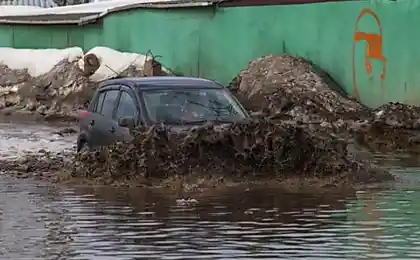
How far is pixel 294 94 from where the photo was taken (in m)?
24.5

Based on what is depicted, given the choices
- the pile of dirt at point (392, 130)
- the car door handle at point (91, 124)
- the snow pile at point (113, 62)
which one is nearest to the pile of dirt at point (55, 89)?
the snow pile at point (113, 62)

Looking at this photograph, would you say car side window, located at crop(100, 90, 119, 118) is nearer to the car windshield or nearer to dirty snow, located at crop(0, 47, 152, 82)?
the car windshield

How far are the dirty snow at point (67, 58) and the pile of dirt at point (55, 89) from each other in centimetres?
26

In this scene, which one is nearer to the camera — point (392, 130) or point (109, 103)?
point (109, 103)

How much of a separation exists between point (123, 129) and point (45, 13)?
28972 mm

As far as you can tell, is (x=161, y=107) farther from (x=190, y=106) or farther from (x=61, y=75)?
(x=61, y=75)

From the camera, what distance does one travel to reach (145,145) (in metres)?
13.9

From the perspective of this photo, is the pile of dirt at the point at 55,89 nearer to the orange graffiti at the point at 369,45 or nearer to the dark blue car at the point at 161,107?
the orange graffiti at the point at 369,45

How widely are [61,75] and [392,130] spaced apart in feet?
52.7

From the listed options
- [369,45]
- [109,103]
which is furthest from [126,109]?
[369,45]

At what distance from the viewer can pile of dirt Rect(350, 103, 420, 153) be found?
1952 centimetres

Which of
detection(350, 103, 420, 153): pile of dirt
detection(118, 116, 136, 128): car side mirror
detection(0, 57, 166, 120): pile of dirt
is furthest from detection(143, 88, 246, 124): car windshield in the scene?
detection(0, 57, 166, 120): pile of dirt

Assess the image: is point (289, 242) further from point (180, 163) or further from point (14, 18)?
point (14, 18)

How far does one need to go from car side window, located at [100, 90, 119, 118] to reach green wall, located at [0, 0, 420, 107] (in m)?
8.82
